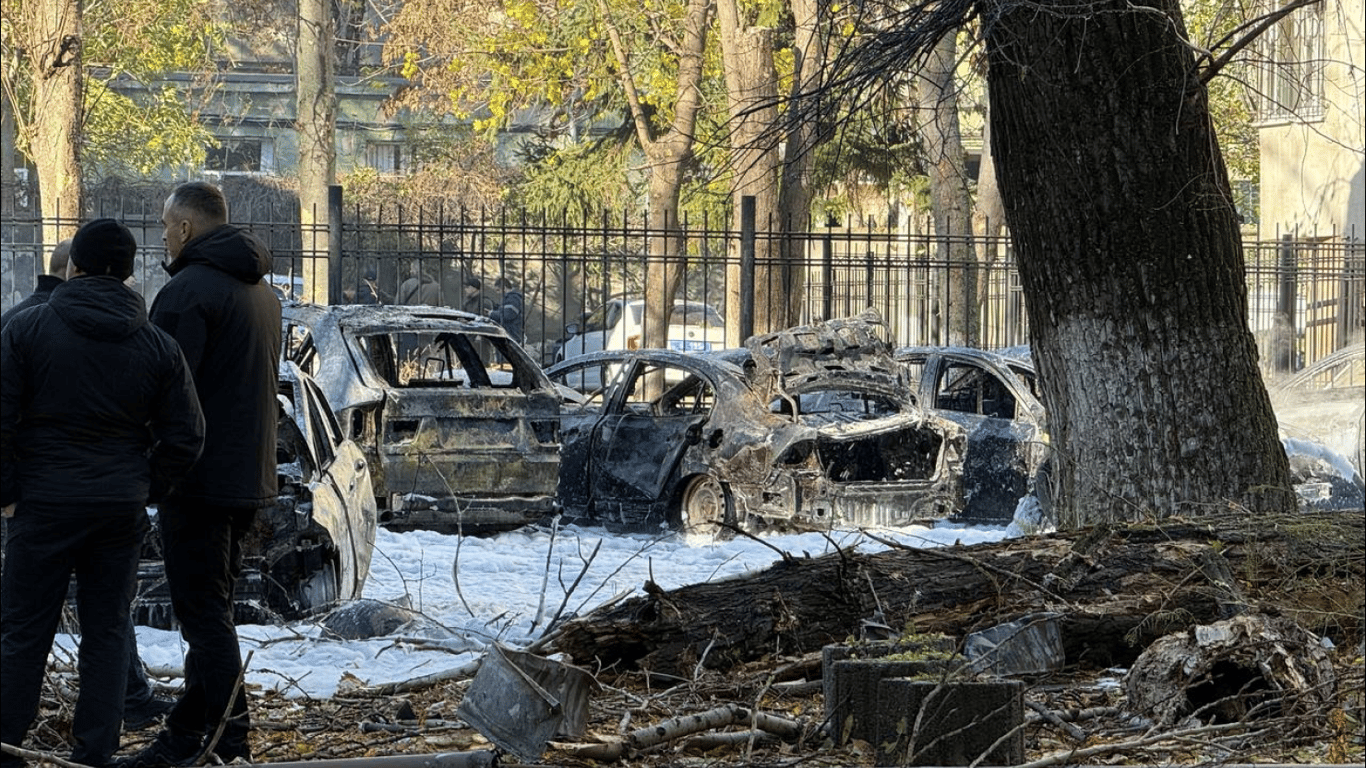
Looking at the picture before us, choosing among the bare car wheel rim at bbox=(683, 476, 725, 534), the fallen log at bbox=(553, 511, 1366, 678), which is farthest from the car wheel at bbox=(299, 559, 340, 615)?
the bare car wheel rim at bbox=(683, 476, 725, 534)

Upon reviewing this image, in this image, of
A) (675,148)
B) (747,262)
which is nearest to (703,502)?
(747,262)

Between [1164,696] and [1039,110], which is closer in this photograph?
[1164,696]

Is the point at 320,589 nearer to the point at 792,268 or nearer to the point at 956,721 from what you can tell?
the point at 956,721

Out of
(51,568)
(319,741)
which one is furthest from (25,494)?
(319,741)

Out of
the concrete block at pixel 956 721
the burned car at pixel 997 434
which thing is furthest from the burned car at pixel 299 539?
the burned car at pixel 997 434

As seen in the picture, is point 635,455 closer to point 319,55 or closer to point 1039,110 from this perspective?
point 1039,110

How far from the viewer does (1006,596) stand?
7.66m

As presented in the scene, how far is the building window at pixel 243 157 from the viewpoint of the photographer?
46659 millimetres

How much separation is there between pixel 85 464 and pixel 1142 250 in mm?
5977

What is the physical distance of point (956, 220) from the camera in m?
25.2

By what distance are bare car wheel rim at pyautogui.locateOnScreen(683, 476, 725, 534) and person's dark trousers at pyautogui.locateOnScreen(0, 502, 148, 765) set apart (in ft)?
26.8

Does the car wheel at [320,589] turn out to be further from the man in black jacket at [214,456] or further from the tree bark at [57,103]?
the tree bark at [57,103]

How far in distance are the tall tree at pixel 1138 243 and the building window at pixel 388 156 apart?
36.9m

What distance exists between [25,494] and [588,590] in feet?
18.6
